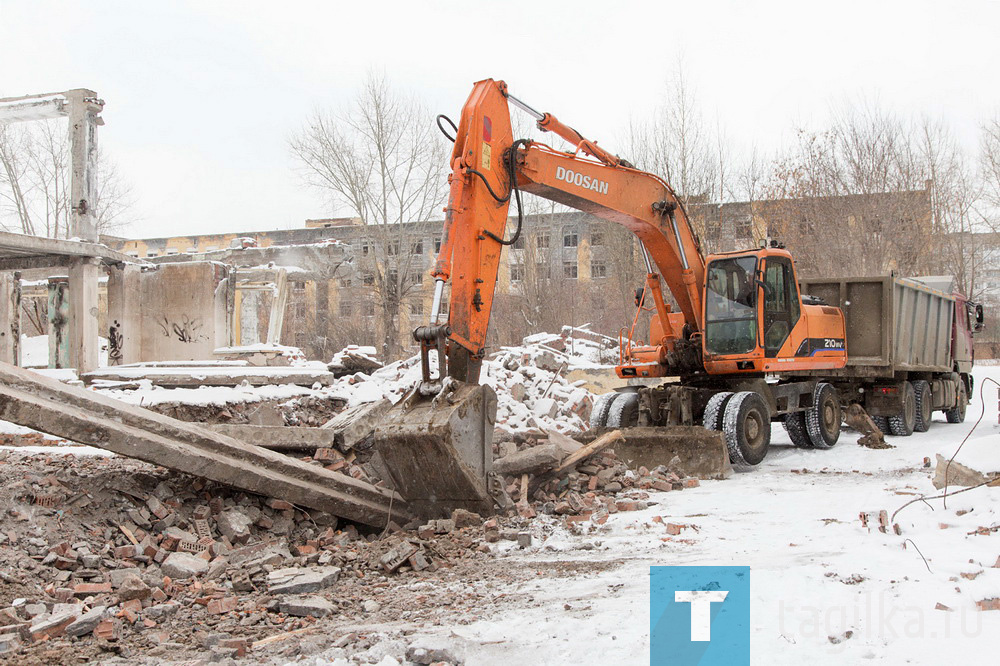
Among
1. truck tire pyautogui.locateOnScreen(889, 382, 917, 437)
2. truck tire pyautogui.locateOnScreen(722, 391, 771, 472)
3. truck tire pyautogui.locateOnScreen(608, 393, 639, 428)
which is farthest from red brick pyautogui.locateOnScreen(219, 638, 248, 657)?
truck tire pyautogui.locateOnScreen(889, 382, 917, 437)

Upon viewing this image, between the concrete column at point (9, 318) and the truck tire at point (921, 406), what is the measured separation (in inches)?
714

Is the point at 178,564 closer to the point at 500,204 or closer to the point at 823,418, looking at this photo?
the point at 500,204

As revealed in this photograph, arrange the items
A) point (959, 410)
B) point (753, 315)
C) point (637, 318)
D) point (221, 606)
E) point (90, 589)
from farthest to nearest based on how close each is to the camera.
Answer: point (959, 410) → point (637, 318) → point (753, 315) → point (90, 589) → point (221, 606)

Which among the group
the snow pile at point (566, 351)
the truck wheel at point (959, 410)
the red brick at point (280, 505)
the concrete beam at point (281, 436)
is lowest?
the truck wheel at point (959, 410)

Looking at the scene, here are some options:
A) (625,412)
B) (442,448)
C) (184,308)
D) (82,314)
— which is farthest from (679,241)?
(184,308)

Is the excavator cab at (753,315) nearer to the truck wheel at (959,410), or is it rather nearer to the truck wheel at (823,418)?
the truck wheel at (823,418)

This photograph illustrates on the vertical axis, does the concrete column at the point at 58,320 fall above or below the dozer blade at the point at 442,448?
above

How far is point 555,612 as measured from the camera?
4.30 meters

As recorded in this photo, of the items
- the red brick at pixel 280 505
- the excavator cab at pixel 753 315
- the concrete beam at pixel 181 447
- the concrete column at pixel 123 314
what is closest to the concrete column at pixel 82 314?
the concrete column at pixel 123 314

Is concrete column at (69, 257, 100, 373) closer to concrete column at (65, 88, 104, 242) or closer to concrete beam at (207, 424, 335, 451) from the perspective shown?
concrete column at (65, 88, 104, 242)

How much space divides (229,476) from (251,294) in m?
19.9

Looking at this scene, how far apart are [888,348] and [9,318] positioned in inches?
703

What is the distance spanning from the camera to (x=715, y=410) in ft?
32.3

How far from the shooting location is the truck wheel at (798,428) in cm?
1167
